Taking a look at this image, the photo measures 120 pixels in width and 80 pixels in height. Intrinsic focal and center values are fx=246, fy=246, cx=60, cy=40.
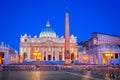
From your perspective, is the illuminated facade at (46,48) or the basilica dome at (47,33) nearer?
the illuminated facade at (46,48)

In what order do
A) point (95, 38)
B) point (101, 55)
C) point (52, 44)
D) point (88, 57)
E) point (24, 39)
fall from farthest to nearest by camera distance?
point (24, 39) → point (52, 44) → point (95, 38) → point (88, 57) → point (101, 55)

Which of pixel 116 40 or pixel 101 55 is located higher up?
pixel 116 40

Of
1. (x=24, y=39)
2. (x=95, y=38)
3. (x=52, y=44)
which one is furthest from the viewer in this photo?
(x=24, y=39)

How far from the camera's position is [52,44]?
417ft

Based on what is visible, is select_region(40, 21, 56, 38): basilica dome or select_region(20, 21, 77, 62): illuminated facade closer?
select_region(20, 21, 77, 62): illuminated facade

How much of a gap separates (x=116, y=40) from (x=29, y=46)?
149 ft

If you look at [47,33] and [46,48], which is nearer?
[46,48]

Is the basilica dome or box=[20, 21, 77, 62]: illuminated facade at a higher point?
the basilica dome

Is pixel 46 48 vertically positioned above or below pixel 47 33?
below

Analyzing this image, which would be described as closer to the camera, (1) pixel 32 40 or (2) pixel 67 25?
(2) pixel 67 25

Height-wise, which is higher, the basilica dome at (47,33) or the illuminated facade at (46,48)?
the basilica dome at (47,33)

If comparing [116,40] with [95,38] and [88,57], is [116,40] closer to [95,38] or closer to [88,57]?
[95,38]

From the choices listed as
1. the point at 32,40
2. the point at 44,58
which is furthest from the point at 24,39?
the point at 44,58

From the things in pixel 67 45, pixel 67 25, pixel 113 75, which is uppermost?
pixel 67 25
